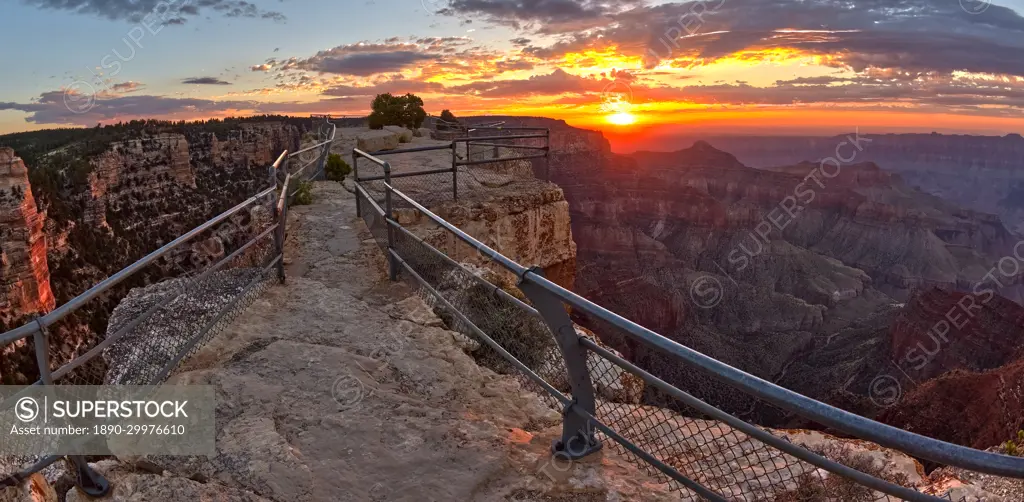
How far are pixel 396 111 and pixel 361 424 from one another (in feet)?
73.7

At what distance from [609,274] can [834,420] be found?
41.4 m

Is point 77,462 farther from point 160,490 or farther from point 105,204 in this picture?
point 105,204

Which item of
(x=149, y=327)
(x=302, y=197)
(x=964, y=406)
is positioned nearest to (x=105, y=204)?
(x=302, y=197)

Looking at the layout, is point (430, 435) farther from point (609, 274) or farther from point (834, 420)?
point (609, 274)

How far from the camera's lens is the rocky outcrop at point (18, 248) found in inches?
772

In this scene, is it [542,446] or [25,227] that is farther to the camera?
[25,227]

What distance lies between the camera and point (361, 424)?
3066 millimetres

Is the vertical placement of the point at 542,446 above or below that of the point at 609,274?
above

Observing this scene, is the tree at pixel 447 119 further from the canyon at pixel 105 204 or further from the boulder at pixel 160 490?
the boulder at pixel 160 490

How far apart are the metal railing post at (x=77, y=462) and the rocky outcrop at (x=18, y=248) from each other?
2267 cm

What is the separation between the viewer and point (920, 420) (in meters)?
12.7

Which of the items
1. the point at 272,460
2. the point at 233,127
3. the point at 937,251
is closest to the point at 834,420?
the point at 272,460

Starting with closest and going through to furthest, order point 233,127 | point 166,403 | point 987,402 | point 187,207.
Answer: point 166,403, point 987,402, point 187,207, point 233,127

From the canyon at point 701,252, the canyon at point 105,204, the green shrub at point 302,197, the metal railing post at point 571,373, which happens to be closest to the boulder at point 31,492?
the metal railing post at point 571,373
